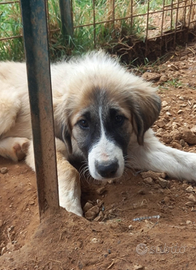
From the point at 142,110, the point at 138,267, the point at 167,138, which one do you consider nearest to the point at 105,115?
the point at 142,110

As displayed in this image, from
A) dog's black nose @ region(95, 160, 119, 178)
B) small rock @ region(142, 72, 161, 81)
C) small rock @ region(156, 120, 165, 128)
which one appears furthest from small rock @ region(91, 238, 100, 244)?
small rock @ region(142, 72, 161, 81)

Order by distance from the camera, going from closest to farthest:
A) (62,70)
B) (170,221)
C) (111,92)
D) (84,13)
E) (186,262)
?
1. (186,262)
2. (170,221)
3. (111,92)
4. (62,70)
5. (84,13)

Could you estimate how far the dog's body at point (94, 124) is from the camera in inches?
111

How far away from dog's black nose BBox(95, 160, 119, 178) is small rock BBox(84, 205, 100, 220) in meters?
0.29

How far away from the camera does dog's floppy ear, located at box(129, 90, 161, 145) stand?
322 centimetres

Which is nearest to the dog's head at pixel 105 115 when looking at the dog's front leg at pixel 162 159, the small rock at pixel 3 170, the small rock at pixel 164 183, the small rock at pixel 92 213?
the dog's front leg at pixel 162 159

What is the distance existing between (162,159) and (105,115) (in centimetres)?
90

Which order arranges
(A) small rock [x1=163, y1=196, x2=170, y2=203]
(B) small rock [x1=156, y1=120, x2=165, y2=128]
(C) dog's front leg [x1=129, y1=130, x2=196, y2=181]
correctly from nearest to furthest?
(A) small rock [x1=163, y1=196, x2=170, y2=203], (C) dog's front leg [x1=129, y1=130, x2=196, y2=181], (B) small rock [x1=156, y1=120, x2=165, y2=128]

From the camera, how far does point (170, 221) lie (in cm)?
257

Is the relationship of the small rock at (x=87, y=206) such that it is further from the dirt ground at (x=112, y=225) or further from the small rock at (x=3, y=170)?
the small rock at (x=3, y=170)

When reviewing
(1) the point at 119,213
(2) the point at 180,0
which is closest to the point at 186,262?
(1) the point at 119,213

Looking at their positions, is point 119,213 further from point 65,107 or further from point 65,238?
point 65,107

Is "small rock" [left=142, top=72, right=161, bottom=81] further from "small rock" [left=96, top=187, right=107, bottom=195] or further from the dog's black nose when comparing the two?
the dog's black nose

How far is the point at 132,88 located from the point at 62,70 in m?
0.98
